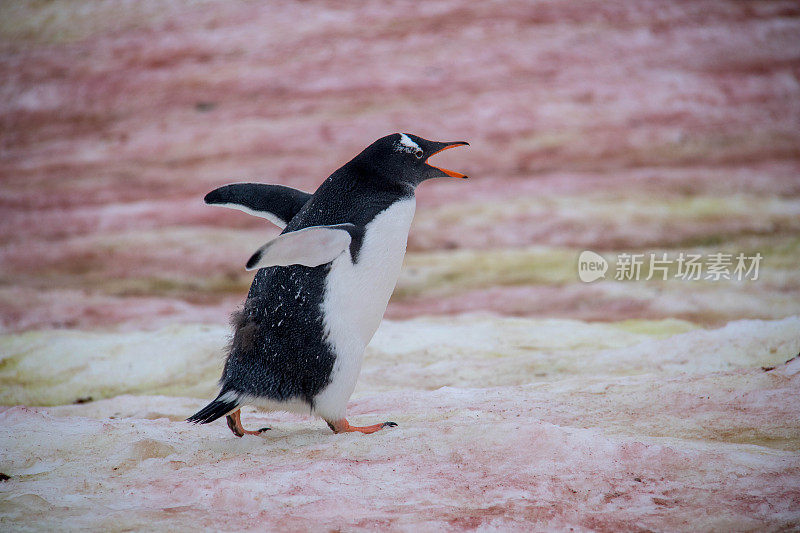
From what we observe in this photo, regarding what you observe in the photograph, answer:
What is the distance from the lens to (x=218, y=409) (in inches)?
65.5

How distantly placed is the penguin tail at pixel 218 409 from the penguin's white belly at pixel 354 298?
7.0 inches

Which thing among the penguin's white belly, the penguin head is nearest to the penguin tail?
the penguin's white belly

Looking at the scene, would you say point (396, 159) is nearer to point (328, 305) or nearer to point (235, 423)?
point (328, 305)

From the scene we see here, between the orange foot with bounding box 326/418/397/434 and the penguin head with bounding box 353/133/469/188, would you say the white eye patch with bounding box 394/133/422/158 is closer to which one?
the penguin head with bounding box 353/133/469/188

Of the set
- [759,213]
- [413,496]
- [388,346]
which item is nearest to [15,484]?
[413,496]

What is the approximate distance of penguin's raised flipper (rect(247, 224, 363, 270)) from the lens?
1524 millimetres

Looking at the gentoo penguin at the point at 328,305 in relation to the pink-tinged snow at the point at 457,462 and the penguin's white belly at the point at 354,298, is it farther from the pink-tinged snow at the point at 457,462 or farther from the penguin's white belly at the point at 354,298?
the pink-tinged snow at the point at 457,462

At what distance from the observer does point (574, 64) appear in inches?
197

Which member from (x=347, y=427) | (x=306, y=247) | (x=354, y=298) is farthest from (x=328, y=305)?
(x=347, y=427)

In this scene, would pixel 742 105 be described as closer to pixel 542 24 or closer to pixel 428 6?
pixel 542 24

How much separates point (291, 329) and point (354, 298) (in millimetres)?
153

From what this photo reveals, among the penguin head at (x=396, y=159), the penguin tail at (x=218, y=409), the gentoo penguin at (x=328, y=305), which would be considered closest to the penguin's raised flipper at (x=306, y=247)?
the gentoo penguin at (x=328, y=305)

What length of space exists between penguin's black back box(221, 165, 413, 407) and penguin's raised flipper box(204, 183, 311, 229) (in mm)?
209

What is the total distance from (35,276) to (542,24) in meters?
3.54
